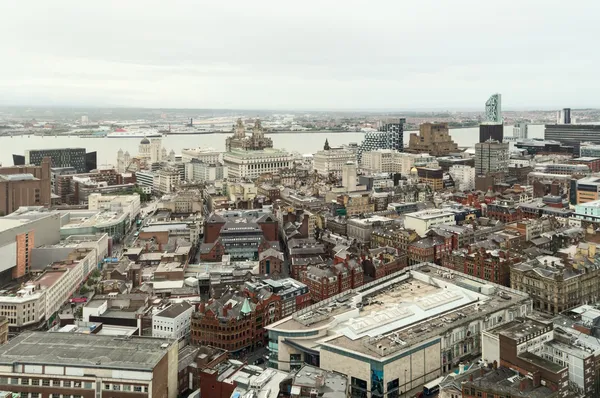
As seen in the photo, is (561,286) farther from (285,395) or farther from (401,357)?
(285,395)

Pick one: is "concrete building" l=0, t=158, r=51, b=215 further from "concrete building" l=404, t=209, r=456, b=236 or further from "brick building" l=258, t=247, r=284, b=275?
"concrete building" l=404, t=209, r=456, b=236

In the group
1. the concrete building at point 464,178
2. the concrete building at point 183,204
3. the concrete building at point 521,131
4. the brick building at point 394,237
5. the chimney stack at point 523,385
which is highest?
the concrete building at point 521,131

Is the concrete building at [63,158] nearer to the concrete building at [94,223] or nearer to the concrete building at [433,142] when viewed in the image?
the concrete building at [94,223]

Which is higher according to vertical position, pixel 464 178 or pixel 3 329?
pixel 464 178

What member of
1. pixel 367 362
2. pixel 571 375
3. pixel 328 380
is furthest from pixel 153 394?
pixel 571 375

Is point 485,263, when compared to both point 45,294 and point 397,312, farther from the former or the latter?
point 45,294

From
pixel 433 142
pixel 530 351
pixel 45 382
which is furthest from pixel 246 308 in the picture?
pixel 433 142

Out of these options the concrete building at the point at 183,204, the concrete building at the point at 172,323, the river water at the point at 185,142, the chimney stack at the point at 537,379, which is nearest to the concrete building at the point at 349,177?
the concrete building at the point at 183,204
